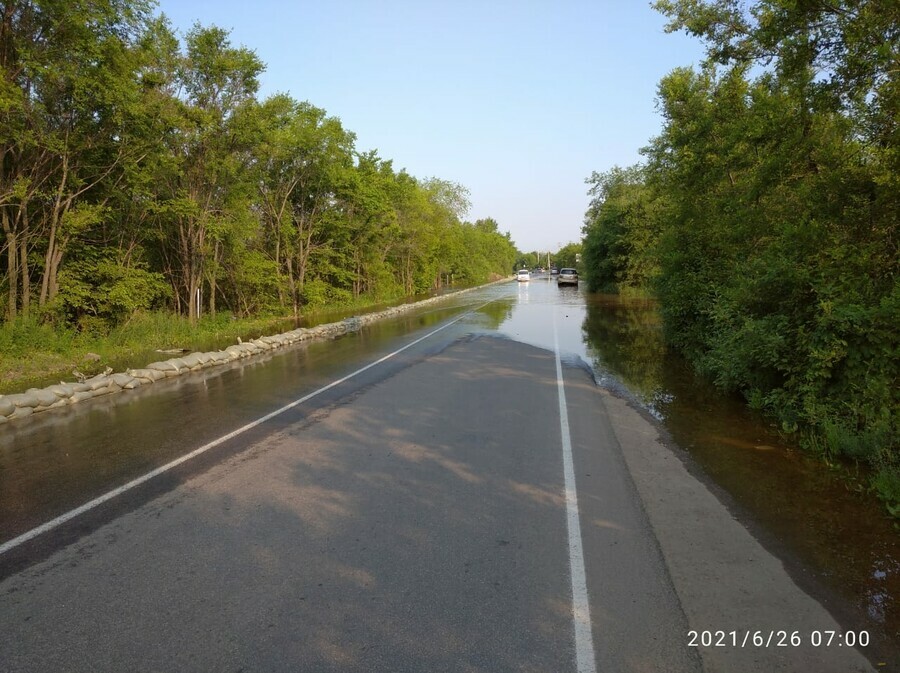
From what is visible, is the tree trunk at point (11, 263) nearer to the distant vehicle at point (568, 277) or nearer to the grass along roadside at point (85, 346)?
the grass along roadside at point (85, 346)

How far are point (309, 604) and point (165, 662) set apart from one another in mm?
824

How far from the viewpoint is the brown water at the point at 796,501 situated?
3695 millimetres

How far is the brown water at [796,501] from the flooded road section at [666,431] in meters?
0.01

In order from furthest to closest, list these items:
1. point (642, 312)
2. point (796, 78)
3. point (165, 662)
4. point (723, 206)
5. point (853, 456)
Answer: point (642, 312)
point (723, 206)
point (796, 78)
point (853, 456)
point (165, 662)

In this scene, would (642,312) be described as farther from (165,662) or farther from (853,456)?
(165,662)

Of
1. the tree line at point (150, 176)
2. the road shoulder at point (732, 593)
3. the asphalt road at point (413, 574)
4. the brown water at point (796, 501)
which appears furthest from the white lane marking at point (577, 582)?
the tree line at point (150, 176)

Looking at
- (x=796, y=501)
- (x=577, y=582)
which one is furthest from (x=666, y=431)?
(x=577, y=582)

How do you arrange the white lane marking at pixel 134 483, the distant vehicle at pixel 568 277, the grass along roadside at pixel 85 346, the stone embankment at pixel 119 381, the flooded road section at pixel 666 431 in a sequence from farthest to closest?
the distant vehicle at pixel 568 277
the grass along roadside at pixel 85 346
the stone embankment at pixel 119 381
the white lane marking at pixel 134 483
the flooded road section at pixel 666 431

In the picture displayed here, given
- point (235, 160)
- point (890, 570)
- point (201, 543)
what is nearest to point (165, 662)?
point (201, 543)

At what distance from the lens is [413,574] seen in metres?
3.84

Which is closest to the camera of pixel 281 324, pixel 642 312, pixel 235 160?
pixel 235 160

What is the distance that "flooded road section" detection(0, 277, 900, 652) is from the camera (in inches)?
161

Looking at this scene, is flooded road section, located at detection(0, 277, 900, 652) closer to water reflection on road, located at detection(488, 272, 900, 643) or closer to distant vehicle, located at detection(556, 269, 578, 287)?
water reflection on road, located at detection(488, 272, 900, 643)

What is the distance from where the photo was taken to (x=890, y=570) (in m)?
3.96
